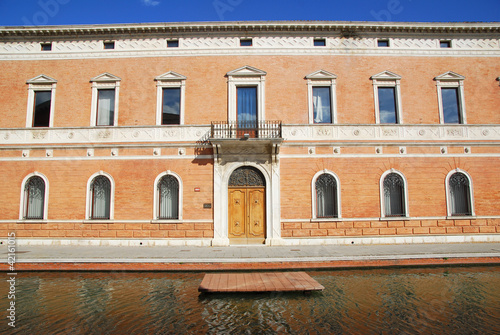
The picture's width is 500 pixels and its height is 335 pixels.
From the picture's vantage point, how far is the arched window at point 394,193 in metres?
15.2

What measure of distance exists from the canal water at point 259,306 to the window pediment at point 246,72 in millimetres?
9683

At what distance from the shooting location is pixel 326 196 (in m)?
15.1

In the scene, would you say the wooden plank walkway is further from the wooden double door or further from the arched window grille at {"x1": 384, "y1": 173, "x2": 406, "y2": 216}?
the arched window grille at {"x1": 384, "y1": 173, "x2": 406, "y2": 216}

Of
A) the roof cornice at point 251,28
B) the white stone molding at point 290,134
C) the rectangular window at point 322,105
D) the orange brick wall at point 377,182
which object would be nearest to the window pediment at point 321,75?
the rectangular window at point 322,105

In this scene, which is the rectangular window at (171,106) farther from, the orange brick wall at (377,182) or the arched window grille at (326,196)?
the arched window grille at (326,196)

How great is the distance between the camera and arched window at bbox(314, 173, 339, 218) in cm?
1505

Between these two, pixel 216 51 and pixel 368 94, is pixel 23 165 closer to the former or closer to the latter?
pixel 216 51

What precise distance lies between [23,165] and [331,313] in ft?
49.7

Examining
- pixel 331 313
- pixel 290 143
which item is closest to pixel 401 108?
pixel 290 143

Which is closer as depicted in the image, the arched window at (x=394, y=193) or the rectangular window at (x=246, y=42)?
the arched window at (x=394, y=193)

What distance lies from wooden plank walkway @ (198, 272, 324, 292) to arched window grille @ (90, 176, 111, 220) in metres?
8.50

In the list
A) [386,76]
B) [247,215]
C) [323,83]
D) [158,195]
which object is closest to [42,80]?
[158,195]

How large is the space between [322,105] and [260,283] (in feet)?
33.5

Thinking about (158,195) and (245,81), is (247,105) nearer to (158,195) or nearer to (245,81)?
(245,81)
